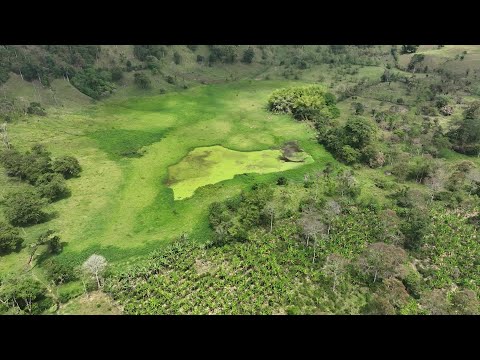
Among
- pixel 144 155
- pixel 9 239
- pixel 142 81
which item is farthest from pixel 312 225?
pixel 142 81

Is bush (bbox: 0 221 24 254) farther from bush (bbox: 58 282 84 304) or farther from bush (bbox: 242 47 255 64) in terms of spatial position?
bush (bbox: 242 47 255 64)

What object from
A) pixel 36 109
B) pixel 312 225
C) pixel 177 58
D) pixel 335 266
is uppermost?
pixel 177 58

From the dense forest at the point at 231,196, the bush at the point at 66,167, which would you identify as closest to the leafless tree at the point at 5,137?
the dense forest at the point at 231,196

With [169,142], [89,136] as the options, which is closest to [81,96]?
[89,136]

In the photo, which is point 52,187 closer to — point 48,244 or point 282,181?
point 48,244

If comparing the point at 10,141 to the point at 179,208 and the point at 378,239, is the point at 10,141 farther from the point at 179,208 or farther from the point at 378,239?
the point at 378,239

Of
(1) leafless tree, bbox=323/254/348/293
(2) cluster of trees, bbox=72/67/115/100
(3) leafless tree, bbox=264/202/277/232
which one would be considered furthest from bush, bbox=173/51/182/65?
(1) leafless tree, bbox=323/254/348/293
